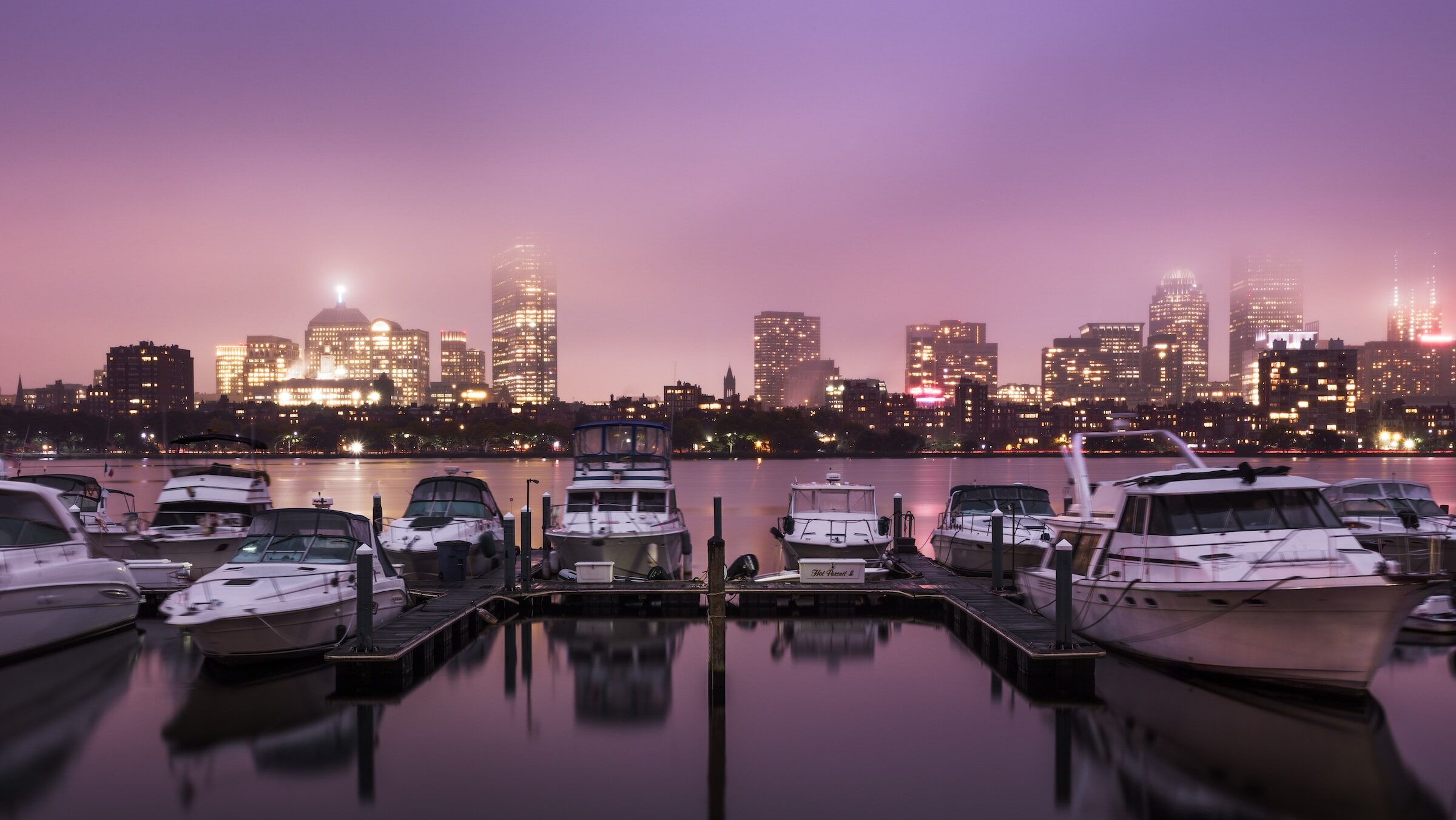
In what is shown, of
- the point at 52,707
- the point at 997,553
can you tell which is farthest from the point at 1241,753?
the point at 52,707

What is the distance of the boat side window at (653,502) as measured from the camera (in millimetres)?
27609

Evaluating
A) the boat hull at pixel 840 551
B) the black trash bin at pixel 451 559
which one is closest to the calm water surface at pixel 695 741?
the black trash bin at pixel 451 559

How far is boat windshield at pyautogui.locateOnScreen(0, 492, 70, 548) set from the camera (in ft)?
57.6

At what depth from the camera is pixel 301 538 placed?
1852 centimetres

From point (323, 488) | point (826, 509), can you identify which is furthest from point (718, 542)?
point (323, 488)

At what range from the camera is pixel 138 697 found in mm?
16891

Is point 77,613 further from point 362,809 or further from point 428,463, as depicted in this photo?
point 428,463

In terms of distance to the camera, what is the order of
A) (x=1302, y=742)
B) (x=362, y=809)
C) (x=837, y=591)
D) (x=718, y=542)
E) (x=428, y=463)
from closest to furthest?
(x=362, y=809)
(x=1302, y=742)
(x=718, y=542)
(x=837, y=591)
(x=428, y=463)

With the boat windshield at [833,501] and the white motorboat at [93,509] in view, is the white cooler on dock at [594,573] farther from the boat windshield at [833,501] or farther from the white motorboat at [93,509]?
the white motorboat at [93,509]

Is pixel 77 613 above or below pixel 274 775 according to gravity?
above

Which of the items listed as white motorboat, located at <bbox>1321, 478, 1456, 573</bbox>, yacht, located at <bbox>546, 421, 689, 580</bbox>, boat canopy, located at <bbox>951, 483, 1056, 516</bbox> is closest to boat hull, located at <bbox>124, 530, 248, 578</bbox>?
yacht, located at <bbox>546, 421, 689, 580</bbox>

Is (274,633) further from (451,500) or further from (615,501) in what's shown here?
(615,501)

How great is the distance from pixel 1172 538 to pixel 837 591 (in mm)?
8578

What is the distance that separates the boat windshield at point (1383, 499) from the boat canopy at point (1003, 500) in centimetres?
774
